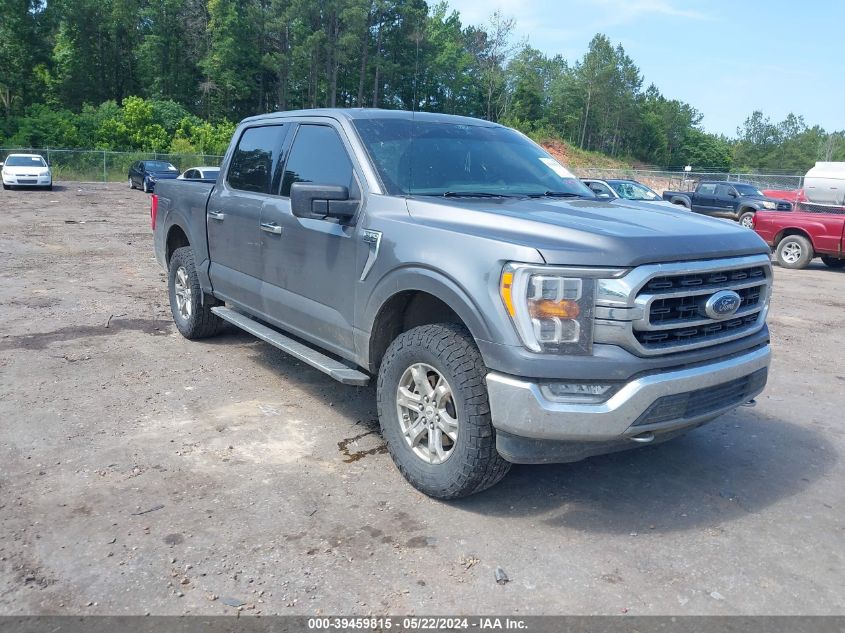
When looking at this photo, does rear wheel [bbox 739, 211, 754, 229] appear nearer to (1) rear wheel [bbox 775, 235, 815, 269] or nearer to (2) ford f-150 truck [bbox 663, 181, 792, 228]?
(2) ford f-150 truck [bbox 663, 181, 792, 228]

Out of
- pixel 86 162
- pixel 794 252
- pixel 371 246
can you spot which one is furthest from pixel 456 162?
pixel 86 162

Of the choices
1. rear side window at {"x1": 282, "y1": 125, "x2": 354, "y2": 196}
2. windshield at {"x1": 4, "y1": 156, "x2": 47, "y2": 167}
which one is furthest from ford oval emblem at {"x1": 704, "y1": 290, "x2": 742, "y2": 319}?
windshield at {"x1": 4, "y1": 156, "x2": 47, "y2": 167}

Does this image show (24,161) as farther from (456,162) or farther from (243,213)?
(456,162)

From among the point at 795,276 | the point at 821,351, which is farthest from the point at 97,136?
the point at 821,351

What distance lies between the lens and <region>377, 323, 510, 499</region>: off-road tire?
3.47 meters

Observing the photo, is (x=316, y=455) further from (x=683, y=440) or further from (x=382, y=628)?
(x=683, y=440)

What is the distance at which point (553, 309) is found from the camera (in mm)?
3234

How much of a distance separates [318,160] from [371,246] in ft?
3.53

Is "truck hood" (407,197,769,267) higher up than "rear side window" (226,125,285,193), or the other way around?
"rear side window" (226,125,285,193)

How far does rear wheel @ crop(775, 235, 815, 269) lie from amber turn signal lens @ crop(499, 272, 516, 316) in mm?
13359

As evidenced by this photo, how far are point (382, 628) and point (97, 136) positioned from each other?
163 ft

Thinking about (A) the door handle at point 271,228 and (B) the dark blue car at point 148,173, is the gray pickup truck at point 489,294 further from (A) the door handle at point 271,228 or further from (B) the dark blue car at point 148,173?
(B) the dark blue car at point 148,173

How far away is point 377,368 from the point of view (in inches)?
169

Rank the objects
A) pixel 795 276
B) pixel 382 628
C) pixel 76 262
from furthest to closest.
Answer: pixel 795 276, pixel 76 262, pixel 382 628
